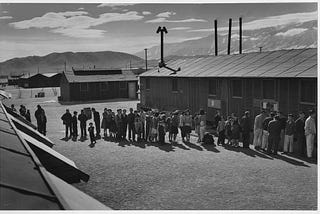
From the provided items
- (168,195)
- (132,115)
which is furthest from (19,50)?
(168,195)

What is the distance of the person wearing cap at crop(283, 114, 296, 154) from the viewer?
501 inches

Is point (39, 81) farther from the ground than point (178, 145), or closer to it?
farther from the ground

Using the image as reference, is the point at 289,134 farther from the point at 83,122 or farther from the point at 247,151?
the point at 83,122

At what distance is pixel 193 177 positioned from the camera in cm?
1018

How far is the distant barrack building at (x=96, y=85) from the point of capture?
117 feet

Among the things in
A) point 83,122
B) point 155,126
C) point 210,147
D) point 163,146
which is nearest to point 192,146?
point 210,147

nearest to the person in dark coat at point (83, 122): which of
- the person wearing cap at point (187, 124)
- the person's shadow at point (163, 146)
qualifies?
the person's shadow at point (163, 146)

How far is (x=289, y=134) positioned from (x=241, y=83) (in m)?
5.84

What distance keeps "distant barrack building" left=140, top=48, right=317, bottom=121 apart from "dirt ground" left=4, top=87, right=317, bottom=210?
11.8 ft

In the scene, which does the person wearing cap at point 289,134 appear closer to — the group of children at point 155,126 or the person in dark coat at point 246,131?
the person in dark coat at point 246,131

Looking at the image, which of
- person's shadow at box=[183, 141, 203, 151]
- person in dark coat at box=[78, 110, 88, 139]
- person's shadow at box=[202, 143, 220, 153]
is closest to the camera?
person's shadow at box=[202, 143, 220, 153]

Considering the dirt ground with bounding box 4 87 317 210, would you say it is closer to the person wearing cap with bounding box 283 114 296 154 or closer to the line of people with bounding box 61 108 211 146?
the person wearing cap with bounding box 283 114 296 154

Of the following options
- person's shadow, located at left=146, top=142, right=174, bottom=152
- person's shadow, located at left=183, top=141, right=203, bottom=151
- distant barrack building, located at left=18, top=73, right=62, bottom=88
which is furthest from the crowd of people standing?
distant barrack building, located at left=18, top=73, right=62, bottom=88

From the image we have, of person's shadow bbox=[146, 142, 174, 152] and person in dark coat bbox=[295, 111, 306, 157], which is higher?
person in dark coat bbox=[295, 111, 306, 157]
